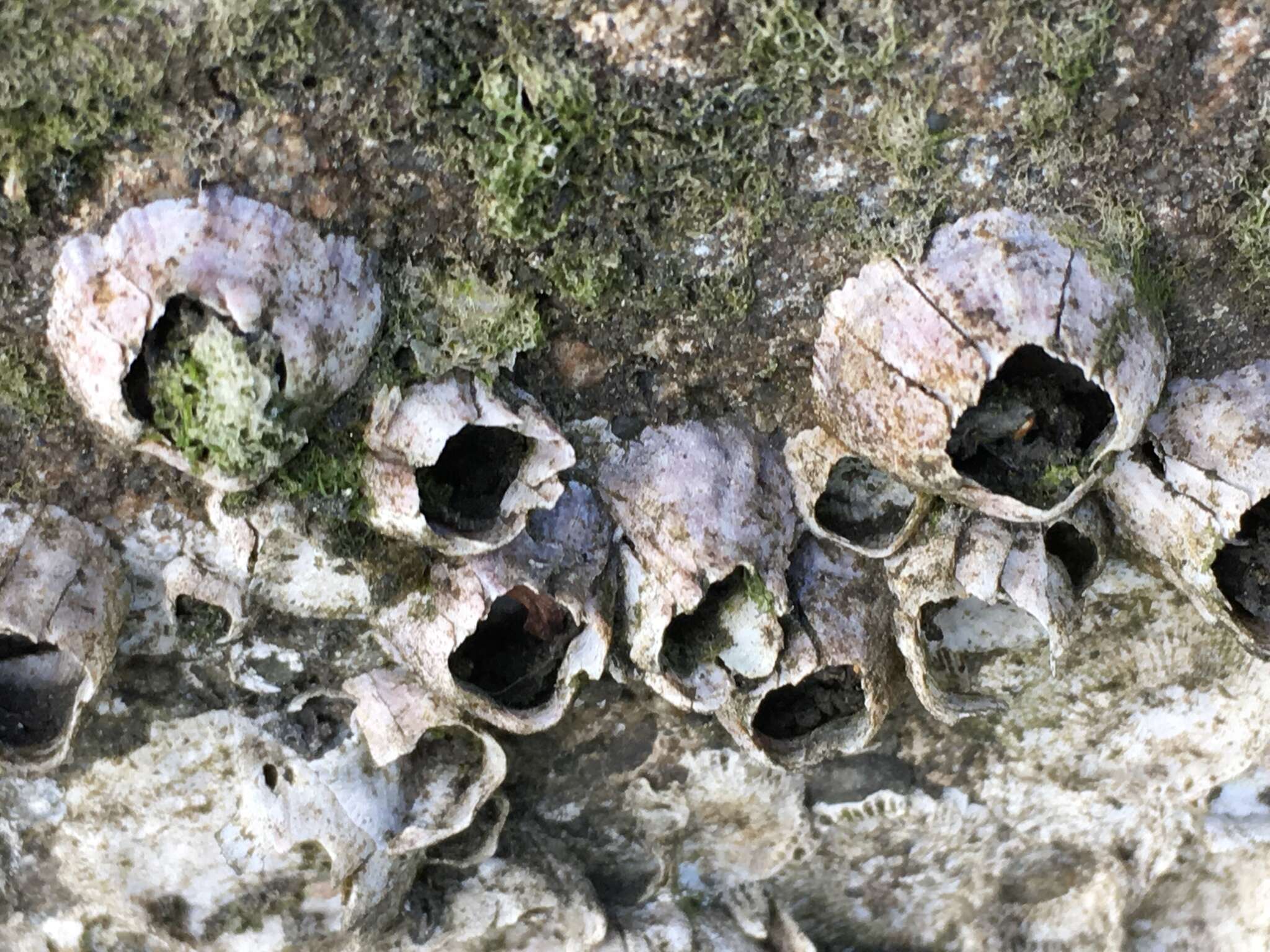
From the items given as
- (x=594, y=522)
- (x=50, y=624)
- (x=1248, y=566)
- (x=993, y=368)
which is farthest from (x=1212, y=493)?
(x=50, y=624)

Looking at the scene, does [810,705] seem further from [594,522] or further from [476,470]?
[476,470]

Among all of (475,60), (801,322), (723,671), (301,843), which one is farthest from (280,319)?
(301,843)

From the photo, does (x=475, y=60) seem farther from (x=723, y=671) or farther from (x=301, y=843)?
(x=301, y=843)

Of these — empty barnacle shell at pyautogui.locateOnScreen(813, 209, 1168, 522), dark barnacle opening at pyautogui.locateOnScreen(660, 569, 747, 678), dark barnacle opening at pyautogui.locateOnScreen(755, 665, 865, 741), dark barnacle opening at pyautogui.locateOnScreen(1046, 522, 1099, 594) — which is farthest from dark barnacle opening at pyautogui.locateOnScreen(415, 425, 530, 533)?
dark barnacle opening at pyautogui.locateOnScreen(1046, 522, 1099, 594)

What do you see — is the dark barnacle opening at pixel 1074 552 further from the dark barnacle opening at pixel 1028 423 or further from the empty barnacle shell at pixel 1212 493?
the dark barnacle opening at pixel 1028 423

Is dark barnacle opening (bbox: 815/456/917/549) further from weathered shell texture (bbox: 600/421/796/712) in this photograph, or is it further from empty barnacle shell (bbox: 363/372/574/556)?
empty barnacle shell (bbox: 363/372/574/556)

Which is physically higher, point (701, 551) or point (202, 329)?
point (202, 329)

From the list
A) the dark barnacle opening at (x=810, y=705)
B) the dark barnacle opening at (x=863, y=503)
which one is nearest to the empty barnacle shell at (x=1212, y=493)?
the dark barnacle opening at (x=863, y=503)
